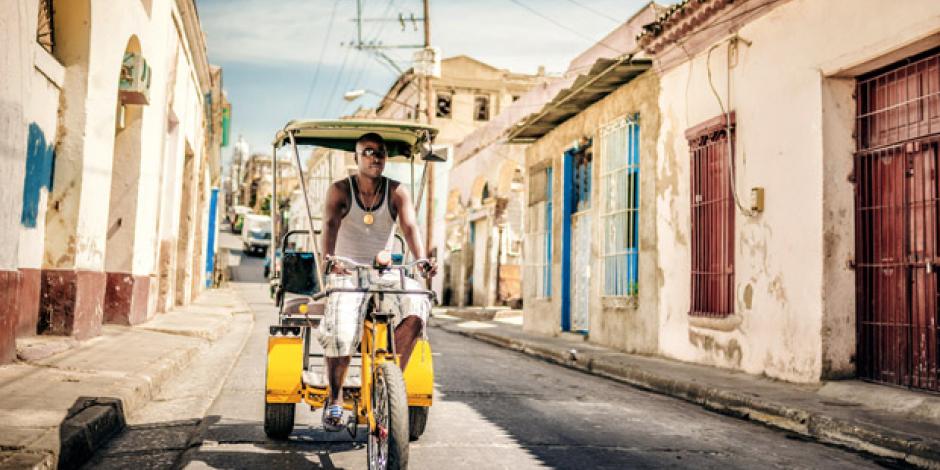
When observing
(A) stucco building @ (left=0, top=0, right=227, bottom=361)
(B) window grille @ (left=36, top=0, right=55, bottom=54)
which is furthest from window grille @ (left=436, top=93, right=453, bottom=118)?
(B) window grille @ (left=36, top=0, right=55, bottom=54)

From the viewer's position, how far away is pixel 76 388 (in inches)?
253

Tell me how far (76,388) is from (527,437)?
3463 mm

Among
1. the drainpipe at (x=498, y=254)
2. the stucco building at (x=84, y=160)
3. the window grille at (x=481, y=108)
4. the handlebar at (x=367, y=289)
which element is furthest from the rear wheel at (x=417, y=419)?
the window grille at (x=481, y=108)

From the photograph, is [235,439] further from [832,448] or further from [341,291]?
[832,448]

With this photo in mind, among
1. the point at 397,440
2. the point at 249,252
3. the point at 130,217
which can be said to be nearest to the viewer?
the point at 397,440

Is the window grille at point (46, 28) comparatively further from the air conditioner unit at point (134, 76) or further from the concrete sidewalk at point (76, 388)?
the concrete sidewalk at point (76, 388)

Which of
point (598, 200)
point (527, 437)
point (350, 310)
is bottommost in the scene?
point (527, 437)

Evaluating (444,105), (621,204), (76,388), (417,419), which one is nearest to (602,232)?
(621,204)

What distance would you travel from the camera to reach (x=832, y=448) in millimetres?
6082

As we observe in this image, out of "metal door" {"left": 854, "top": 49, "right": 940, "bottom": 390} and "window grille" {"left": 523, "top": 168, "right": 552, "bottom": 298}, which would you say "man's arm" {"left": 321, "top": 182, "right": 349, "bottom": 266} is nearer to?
"metal door" {"left": 854, "top": 49, "right": 940, "bottom": 390}

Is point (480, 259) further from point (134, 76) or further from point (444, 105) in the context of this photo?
point (444, 105)

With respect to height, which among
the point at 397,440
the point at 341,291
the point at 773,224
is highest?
the point at 773,224

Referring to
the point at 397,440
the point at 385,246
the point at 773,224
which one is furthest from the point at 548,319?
the point at 397,440

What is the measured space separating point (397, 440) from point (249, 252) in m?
60.1
